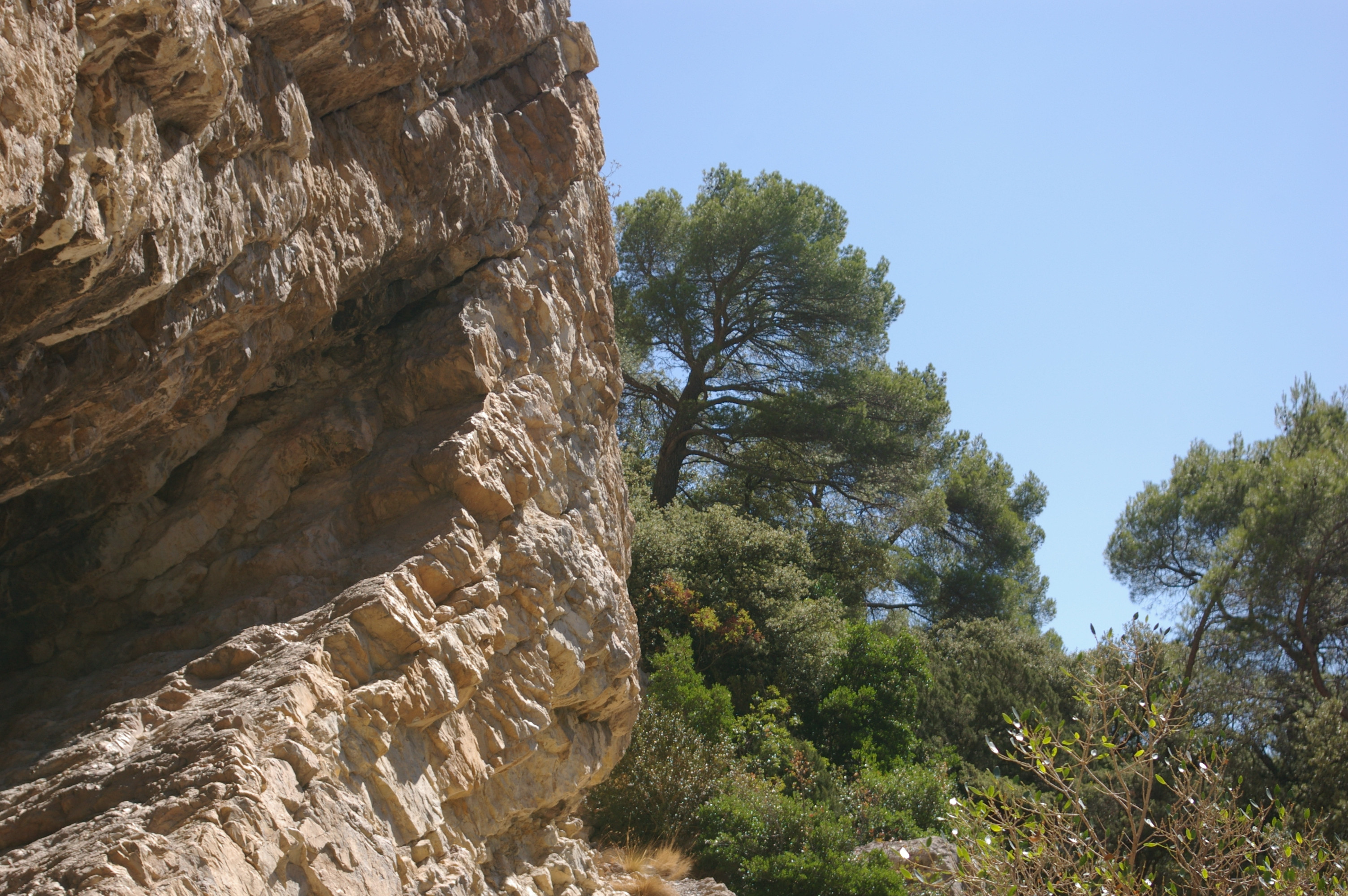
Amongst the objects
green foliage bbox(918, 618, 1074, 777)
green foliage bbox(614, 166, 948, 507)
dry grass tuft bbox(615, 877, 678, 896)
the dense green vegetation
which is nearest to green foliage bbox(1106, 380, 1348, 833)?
the dense green vegetation

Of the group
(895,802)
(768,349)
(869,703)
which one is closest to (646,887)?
(895,802)

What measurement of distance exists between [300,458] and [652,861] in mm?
5929

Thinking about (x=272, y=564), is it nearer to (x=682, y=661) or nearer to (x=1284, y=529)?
(x=682, y=661)

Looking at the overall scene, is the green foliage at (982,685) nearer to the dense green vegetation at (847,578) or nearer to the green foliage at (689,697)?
the dense green vegetation at (847,578)

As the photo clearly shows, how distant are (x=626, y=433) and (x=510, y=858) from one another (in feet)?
49.4

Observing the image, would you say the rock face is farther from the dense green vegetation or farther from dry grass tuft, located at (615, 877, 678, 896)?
the dense green vegetation

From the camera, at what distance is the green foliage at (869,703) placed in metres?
14.3

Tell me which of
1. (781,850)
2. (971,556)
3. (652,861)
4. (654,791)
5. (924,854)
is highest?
Answer: (971,556)

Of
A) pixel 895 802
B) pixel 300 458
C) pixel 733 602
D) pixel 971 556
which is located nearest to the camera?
pixel 300 458

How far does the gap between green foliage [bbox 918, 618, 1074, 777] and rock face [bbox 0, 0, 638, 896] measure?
11.1 meters

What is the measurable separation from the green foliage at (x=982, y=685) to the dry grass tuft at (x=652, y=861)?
688 cm

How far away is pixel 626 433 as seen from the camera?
21.2 metres

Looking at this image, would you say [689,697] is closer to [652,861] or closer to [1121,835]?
[652,861]

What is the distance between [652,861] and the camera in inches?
391
